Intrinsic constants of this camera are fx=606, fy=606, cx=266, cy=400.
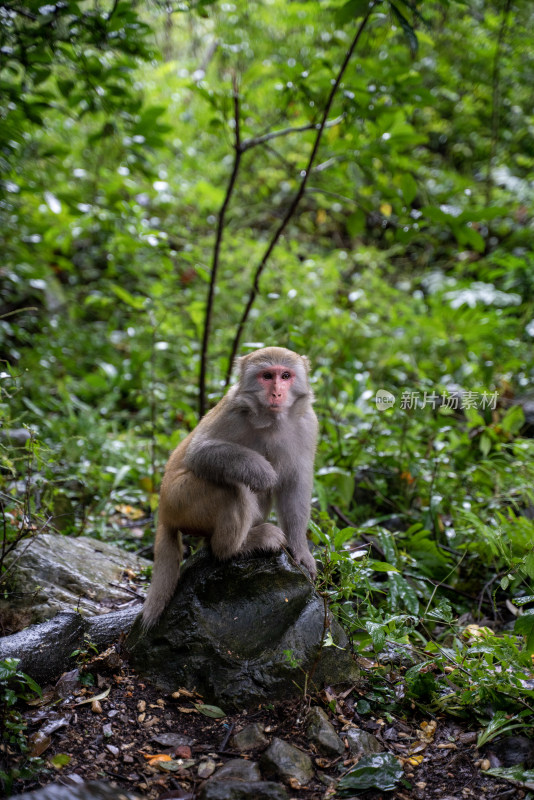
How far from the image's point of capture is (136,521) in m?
5.02

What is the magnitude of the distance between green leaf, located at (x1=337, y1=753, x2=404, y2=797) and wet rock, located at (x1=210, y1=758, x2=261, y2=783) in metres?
0.34

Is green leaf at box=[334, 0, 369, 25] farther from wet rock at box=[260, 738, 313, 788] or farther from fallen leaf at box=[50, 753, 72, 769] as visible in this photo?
fallen leaf at box=[50, 753, 72, 769]

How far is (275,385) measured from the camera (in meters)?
3.16

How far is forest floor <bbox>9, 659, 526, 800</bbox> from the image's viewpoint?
7.86 feet

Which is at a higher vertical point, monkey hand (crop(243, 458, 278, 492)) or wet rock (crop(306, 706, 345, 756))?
monkey hand (crop(243, 458, 278, 492))

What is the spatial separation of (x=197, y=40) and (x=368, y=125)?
8.78m

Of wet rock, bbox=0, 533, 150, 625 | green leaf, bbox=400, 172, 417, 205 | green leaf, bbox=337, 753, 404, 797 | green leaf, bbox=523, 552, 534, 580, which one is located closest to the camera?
green leaf, bbox=337, 753, 404, 797

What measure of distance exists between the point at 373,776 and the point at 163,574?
139cm

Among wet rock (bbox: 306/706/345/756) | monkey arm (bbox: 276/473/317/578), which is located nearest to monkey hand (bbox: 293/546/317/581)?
monkey arm (bbox: 276/473/317/578)

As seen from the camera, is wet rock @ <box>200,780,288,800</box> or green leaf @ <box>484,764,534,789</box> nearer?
wet rock @ <box>200,780,288,800</box>

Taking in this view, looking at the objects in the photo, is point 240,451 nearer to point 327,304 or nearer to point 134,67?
point 134,67

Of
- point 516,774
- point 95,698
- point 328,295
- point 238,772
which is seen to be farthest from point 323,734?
point 328,295

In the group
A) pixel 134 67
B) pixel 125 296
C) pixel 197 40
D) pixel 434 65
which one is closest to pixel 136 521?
pixel 125 296

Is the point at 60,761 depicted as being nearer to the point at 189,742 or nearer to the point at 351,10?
the point at 189,742
